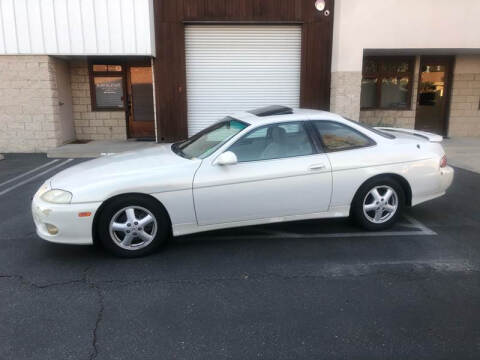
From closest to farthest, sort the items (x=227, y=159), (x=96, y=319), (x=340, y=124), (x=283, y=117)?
(x=96, y=319) < (x=227, y=159) < (x=283, y=117) < (x=340, y=124)

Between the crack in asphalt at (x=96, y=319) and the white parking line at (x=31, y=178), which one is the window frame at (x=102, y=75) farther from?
the crack in asphalt at (x=96, y=319)

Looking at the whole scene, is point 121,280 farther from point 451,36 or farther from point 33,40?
point 451,36

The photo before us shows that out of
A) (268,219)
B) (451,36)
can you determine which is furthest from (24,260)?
(451,36)

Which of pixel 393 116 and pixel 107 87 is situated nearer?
pixel 107 87

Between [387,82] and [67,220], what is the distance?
11.6m

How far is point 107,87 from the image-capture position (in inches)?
502

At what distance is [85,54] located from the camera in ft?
35.2

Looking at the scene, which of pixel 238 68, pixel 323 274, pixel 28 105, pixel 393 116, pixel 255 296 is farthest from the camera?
pixel 393 116

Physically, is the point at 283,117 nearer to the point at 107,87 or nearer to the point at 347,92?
the point at 347,92

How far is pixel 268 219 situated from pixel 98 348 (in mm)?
2286

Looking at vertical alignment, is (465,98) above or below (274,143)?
above

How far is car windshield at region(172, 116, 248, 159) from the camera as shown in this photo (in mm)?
4649

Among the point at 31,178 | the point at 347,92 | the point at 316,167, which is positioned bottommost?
the point at 31,178

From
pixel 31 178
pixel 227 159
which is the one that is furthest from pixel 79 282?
pixel 31 178
